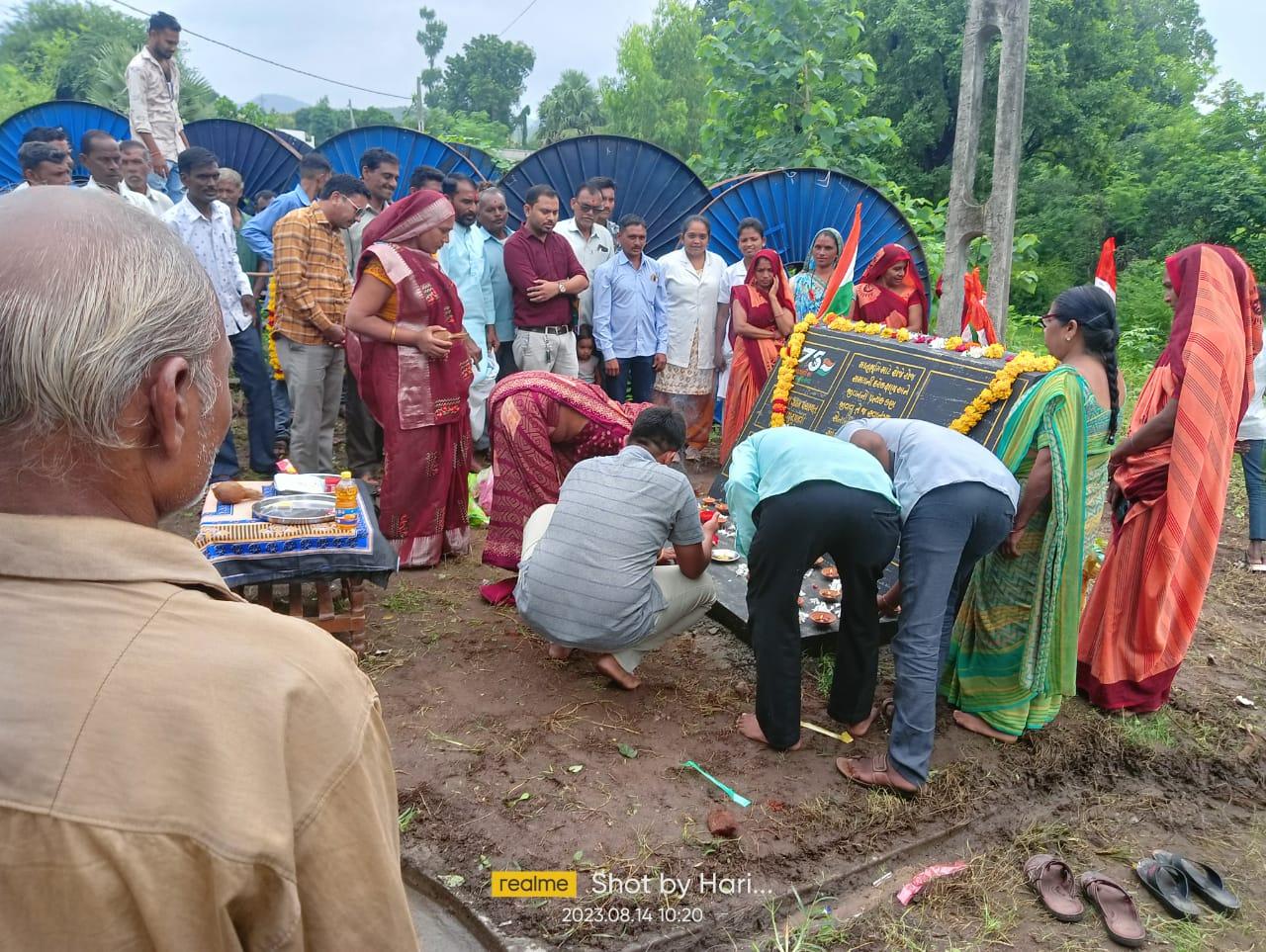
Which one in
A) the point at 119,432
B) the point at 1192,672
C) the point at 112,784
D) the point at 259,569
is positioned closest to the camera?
the point at 112,784

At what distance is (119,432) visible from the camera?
35.2 inches

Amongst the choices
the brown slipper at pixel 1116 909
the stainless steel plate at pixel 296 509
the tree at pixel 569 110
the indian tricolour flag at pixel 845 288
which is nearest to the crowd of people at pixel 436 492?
the indian tricolour flag at pixel 845 288

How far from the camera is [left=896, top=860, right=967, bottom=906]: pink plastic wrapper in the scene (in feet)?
9.21

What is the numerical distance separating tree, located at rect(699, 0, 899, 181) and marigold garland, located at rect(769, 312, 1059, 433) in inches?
250

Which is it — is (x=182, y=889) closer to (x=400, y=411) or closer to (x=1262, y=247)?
(x=400, y=411)

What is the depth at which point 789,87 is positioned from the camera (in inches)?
448

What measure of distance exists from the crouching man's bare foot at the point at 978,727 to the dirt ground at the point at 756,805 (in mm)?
42

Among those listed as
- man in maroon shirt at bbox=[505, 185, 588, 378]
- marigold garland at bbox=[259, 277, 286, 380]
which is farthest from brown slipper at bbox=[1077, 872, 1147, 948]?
marigold garland at bbox=[259, 277, 286, 380]

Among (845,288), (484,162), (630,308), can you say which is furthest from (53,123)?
(845,288)

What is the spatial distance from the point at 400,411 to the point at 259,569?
1.39 m

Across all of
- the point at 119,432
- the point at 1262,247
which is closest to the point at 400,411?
the point at 119,432

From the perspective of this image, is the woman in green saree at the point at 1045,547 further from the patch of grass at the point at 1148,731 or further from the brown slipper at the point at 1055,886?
the brown slipper at the point at 1055,886

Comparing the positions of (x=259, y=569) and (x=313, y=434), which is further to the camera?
(x=313, y=434)

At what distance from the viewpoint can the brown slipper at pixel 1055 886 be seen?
9.06 ft
